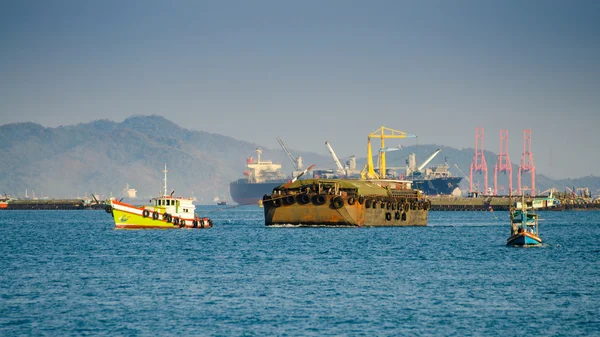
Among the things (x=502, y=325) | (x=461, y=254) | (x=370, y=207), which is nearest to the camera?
(x=502, y=325)

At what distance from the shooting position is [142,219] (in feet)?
351

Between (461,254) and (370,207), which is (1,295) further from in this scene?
(370,207)

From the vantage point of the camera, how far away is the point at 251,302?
4859 cm

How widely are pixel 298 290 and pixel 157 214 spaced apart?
182ft

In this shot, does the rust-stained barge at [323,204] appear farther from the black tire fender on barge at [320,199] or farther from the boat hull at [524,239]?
the boat hull at [524,239]

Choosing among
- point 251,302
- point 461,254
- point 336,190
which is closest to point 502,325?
point 251,302

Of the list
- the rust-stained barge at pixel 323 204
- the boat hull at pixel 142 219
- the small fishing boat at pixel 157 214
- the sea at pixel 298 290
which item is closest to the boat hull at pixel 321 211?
the rust-stained barge at pixel 323 204

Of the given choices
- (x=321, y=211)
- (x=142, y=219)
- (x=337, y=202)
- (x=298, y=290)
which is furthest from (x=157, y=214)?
(x=298, y=290)

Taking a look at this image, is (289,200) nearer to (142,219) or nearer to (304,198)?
(304,198)

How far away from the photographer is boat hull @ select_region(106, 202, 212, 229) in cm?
10656

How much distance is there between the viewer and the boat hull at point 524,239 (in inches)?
3182

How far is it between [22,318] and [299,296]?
14.4 metres

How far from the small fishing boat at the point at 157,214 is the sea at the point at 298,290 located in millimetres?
17862

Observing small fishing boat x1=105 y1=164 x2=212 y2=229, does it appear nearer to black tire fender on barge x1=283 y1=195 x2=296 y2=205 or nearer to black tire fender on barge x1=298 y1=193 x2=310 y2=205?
black tire fender on barge x1=283 y1=195 x2=296 y2=205
